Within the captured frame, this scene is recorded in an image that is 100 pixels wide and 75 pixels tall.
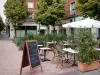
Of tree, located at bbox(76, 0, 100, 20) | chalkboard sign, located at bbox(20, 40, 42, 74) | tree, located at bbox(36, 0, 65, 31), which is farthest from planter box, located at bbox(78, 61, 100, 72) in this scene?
tree, located at bbox(36, 0, 65, 31)

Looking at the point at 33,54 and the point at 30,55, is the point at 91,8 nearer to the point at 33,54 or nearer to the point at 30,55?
the point at 33,54

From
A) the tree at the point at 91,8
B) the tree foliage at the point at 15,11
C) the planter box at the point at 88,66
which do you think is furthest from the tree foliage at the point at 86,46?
the tree foliage at the point at 15,11

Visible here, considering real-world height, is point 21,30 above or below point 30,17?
below

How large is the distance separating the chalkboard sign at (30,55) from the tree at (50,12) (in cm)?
1487

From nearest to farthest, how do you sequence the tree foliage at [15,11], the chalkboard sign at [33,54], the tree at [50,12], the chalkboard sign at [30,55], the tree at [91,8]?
the chalkboard sign at [30,55] → the chalkboard sign at [33,54] → the tree at [91,8] → the tree at [50,12] → the tree foliage at [15,11]

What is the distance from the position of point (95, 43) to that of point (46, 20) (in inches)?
615

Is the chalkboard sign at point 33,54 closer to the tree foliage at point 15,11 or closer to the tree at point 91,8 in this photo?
the tree at point 91,8

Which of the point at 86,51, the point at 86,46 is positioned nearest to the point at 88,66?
the point at 86,51

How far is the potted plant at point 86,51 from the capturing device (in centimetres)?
788

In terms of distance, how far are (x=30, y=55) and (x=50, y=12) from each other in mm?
15738

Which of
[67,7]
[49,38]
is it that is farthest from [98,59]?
[67,7]

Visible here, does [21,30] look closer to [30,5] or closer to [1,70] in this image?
[30,5]

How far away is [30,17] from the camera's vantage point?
1554 inches

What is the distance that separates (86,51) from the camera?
26.0 ft
